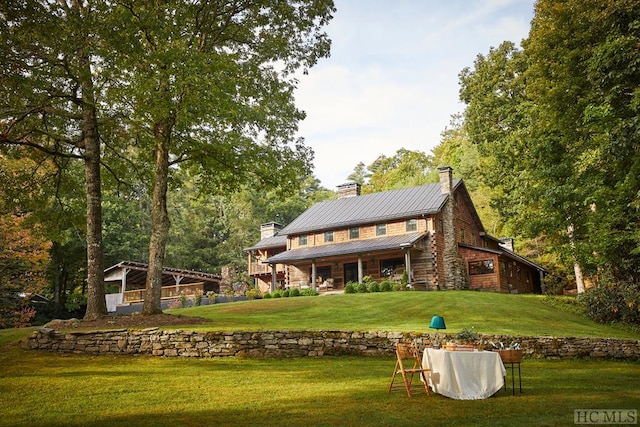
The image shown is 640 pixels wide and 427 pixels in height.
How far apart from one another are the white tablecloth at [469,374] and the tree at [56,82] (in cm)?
1104

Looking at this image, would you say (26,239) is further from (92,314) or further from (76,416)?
(76,416)

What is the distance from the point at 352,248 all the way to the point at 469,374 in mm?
21272

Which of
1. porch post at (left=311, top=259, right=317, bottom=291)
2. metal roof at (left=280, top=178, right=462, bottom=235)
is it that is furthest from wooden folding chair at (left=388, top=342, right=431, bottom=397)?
metal roof at (left=280, top=178, right=462, bottom=235)

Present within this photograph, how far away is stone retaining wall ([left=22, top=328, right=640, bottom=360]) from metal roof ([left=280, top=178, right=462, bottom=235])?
1629 cm

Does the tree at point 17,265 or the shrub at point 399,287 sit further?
the shrub at point 399,287

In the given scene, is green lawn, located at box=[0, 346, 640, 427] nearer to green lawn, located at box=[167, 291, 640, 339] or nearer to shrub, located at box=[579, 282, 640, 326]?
green lawn, located at box=[167, 291, 640, 339]

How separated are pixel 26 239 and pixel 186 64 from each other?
14780mm

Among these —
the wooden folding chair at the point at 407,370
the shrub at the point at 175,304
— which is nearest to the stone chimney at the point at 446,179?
the shrub at the point at 175,304

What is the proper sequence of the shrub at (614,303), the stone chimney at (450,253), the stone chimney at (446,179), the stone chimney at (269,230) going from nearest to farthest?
1. the shrub at (614,303)
2. the stone chimney at (450,253)
3. the stone chimney at (446,179)
4. the stone chimney at (269,230)

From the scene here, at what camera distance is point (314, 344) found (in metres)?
13.1

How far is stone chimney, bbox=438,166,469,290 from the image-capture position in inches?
1173

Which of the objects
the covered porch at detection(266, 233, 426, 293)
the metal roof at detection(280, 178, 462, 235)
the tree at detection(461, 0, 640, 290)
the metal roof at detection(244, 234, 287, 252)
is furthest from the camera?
the metal roof at detection(244, 234, 287, 252)

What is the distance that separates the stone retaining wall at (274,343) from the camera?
41.7 ft

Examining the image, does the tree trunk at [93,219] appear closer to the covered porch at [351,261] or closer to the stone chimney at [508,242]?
the covered porch at [351,261]
